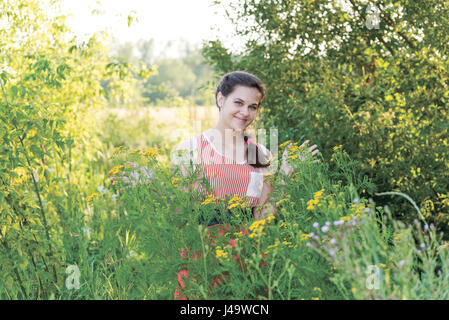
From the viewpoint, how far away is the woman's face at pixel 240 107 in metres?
2.95

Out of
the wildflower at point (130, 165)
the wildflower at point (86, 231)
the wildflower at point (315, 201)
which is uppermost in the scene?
the wildflower at point (130, 165)

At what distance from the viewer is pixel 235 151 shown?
120 inches

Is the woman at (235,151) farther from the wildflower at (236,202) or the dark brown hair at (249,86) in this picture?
the wildflower at (236,202)

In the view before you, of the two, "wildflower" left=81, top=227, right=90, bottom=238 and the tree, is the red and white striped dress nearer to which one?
the tree

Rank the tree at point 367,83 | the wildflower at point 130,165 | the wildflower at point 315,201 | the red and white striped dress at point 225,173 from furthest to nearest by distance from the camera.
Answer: the tree at point 367,83 < the red and white striped dress at point 225,173 < the wildflower at point 130,165 < the wildflower at point 315,201

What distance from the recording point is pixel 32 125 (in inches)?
107

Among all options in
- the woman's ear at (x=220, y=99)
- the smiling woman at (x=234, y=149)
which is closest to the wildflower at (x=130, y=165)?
the smiling woman at (x=234, y=149)

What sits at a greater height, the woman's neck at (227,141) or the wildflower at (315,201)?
the woman's neck at (227,141)

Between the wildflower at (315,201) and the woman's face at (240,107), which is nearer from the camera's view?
the wildflower at (315,201)

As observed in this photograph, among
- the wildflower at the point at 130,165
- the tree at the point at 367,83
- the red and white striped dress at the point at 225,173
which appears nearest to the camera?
the wildflower at the point at 130,165

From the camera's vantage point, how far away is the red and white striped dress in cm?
286

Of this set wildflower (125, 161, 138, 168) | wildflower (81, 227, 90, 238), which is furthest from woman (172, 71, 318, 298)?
wildflower (81, 227, 90, 238)
